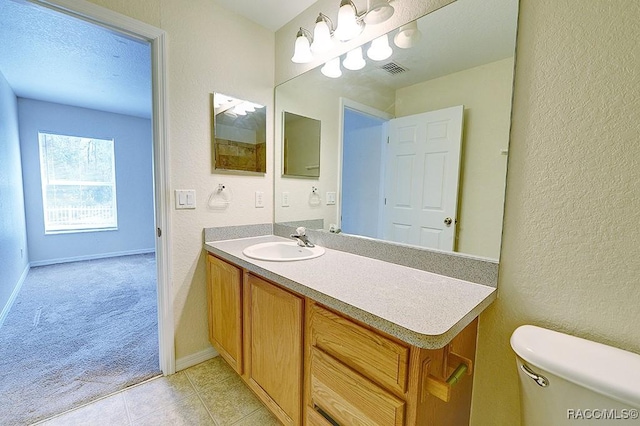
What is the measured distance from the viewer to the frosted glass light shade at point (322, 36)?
1461mm

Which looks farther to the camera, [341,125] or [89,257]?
[89,257]

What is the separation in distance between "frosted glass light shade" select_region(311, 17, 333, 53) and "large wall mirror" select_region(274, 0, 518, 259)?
17 centimetres

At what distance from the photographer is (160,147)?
149 cm

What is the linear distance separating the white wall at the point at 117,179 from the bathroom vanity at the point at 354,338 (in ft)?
13.4

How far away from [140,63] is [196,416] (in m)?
2.96

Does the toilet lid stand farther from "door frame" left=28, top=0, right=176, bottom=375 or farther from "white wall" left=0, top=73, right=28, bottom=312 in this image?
"white wall" left=0, top=73, right=28, bottom=312

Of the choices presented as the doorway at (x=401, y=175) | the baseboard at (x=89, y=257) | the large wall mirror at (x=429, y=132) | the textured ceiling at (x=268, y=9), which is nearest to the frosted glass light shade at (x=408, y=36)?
the large wall mirror at (x=429, y=132)

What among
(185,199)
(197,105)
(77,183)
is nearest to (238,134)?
(197,105)

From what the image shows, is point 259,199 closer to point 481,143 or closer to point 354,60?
point 354,60

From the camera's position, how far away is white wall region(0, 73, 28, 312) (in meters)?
2.45

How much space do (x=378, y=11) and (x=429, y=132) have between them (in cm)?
60

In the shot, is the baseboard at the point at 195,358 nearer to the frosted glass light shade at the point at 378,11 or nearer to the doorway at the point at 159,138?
the doorway at the point at 159,138

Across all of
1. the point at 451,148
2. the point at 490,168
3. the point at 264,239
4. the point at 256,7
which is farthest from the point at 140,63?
the point at 490,168

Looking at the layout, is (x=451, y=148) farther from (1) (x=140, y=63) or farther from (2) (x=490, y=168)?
(1) (x=140, y=63)
